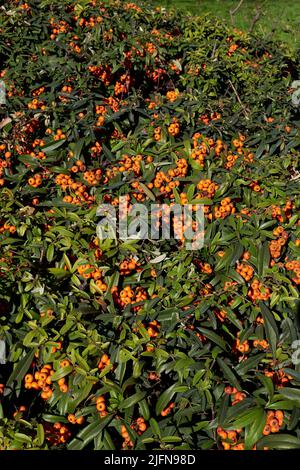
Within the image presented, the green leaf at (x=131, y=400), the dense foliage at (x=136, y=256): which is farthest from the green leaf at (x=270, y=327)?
the green leaf at (x=131, y=400)

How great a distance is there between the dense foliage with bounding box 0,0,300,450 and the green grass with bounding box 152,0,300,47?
5642 mm

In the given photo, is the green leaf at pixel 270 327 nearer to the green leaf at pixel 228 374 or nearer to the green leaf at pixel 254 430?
the green leaf at pixel 228 374

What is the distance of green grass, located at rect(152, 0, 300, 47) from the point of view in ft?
30.1

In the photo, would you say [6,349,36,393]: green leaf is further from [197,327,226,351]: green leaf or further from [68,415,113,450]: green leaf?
[197,327,226,351]: green leaf

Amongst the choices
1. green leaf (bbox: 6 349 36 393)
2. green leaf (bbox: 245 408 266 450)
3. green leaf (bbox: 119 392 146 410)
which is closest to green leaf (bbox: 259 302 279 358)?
green leaf (bbox: 245 408 266 450)

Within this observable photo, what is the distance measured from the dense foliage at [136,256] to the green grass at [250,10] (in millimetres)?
5642

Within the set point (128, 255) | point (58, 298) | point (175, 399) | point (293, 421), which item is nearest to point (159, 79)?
point (128, 255)

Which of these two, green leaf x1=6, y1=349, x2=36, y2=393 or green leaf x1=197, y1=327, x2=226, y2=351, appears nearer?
green leaf x1=6, y1=349, x2=36, y2=393

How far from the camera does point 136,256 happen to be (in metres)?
2.77

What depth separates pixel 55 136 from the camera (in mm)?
3285

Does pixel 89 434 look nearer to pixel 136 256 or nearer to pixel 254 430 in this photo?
pixel 254 430

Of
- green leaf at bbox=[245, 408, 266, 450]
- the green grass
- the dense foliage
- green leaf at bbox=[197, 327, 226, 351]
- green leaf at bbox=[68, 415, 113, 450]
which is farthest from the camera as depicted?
the green grass
